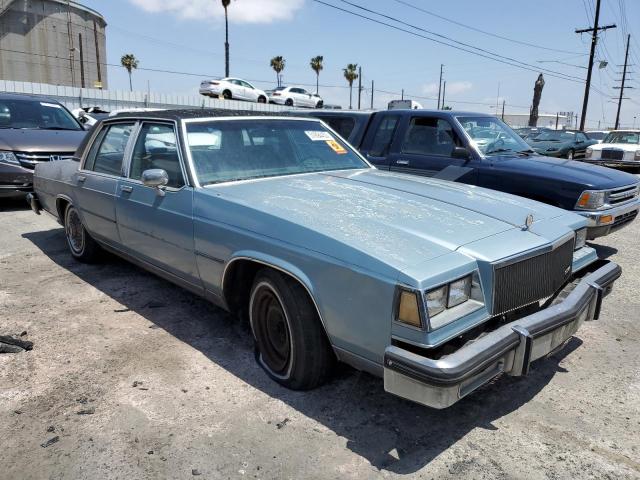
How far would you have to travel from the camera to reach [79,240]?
17.4 feet

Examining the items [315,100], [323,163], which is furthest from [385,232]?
[315,100]

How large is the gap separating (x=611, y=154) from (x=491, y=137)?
35.5 feet

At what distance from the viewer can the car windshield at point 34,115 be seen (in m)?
8.29

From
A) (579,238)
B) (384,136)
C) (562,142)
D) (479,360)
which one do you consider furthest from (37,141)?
(562,142)

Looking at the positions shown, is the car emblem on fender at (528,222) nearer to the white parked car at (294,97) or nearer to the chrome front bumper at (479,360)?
the chrome front bumper at (479,360)

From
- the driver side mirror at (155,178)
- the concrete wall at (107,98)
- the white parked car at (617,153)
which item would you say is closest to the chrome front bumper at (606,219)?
the driver side mirror at (155,178)

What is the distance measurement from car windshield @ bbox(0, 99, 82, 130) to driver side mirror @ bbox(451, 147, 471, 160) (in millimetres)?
6451

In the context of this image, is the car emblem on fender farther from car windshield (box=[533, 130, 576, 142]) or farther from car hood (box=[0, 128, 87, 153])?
car windshield (box=[533, 130, 576, 142])

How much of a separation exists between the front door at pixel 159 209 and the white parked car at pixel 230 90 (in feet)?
84.2

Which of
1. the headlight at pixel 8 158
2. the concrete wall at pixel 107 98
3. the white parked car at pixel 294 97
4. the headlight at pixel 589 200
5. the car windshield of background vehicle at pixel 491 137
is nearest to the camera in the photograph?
the headlight at pixel 589 200

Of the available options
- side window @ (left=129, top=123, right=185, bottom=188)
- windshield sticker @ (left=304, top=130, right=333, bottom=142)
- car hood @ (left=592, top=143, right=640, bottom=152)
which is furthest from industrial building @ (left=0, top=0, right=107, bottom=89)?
windshield sticker @ (left=304, top=130, right=333, bottom=142)

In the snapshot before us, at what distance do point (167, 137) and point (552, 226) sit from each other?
2735 millimetres

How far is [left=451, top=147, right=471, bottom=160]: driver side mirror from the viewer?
243 inches

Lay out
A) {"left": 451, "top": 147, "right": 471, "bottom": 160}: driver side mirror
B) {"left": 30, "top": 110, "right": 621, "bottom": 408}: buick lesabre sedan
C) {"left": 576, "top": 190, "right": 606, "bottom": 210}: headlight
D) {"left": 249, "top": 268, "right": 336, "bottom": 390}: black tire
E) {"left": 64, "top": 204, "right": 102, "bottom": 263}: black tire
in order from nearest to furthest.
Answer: {"left": 30, "top": 110, "right": 621, "bottom": 408}: buick lesabre sedan
{"left": 249, "top": 268, "right": 336, "bottom": 390}: black tire
{"left": 64, "top": 204, "right": 102, "bottom": 263}: black tire
{"left": 576, "top": 190, "right": 606, "bottom": 210}: headlight
{"left": 451, "top": 147, "right": 471, "bottom": 160}: driver side mirror
